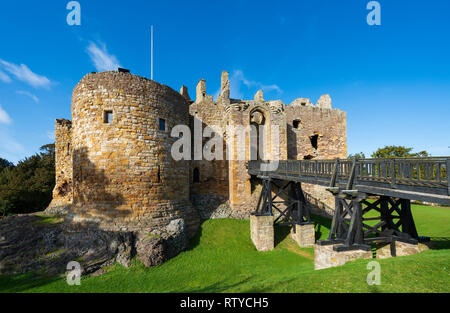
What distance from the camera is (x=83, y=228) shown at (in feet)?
28.3

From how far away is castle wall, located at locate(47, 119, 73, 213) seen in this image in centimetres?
1291

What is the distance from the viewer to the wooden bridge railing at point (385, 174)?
4.09m

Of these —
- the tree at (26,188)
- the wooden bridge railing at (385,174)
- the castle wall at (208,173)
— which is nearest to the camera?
the wooden bridge railing at (385,174)

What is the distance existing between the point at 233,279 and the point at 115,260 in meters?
4.71

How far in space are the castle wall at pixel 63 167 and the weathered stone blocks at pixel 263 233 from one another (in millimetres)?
11967

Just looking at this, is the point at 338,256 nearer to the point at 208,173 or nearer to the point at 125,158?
the point at 125,158

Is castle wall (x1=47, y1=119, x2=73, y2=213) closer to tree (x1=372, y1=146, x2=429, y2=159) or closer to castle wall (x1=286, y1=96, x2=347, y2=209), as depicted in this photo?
castle wall (x1=286, y1=96, x2=347, y2=209)

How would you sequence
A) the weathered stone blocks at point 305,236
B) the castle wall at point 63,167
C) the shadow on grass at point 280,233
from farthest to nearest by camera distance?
the castle wall at point 63,167 → the shadow on grass at point 280,233 → the weathered stone blocks at point 305,236

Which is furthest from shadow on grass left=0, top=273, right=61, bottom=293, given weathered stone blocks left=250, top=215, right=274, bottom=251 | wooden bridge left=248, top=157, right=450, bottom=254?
wooden bridge left=248, top=157, right=450, bottom=254

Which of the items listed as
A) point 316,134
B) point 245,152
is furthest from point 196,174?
point 316,134

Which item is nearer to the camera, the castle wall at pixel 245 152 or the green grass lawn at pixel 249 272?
the green grass lawn at pixel 249 272

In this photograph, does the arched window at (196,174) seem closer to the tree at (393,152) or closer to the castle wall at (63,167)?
the castle wall at (63,167)

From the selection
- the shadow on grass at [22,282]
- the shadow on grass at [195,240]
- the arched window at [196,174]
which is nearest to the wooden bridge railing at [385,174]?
the shadow on grass at [195,240]
